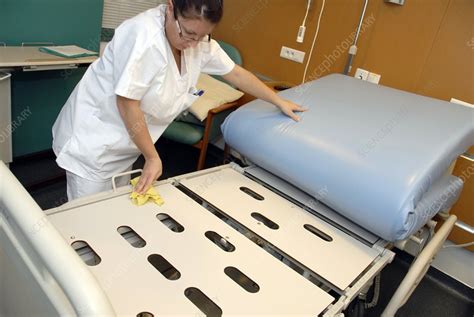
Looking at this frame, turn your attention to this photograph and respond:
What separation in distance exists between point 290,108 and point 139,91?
23.2 inches

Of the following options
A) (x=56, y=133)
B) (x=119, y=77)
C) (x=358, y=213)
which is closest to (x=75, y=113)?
A: (x=56, y=133)

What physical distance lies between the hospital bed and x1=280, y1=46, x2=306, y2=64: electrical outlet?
3.48 feet

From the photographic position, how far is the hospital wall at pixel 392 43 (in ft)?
6.52

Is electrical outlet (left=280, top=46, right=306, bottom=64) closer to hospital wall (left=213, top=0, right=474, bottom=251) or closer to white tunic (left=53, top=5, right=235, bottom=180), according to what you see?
hospital wall (left=213, top=0, right=474, bottom=251)

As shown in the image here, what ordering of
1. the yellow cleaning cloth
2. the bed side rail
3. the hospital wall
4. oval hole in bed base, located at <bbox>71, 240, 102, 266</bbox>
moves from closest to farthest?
the bed side rail → oval hole in bed base, located at <bbox>71, 240, 102, 266</bbox> → the yellow cleaning cloth → the hospital wall

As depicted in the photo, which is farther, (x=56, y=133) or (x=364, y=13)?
(x=364, y=13)

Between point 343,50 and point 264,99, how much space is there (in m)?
1.15

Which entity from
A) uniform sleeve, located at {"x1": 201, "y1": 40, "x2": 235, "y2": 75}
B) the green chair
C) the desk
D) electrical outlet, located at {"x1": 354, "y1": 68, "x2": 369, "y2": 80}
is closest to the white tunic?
uniform sleeve, located at {"x1": 201, "y1": 40, "x2": 235, "y2": 75}

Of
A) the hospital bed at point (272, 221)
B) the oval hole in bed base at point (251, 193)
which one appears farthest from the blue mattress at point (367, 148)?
the oval hole in bed base at point (251, 193)

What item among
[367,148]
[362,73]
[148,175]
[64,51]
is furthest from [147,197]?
[362,73]

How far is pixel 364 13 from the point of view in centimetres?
226

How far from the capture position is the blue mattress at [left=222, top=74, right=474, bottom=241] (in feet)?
3.77

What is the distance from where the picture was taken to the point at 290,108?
4.73ft

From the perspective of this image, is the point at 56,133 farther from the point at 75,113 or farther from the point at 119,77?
the point at 119,77
